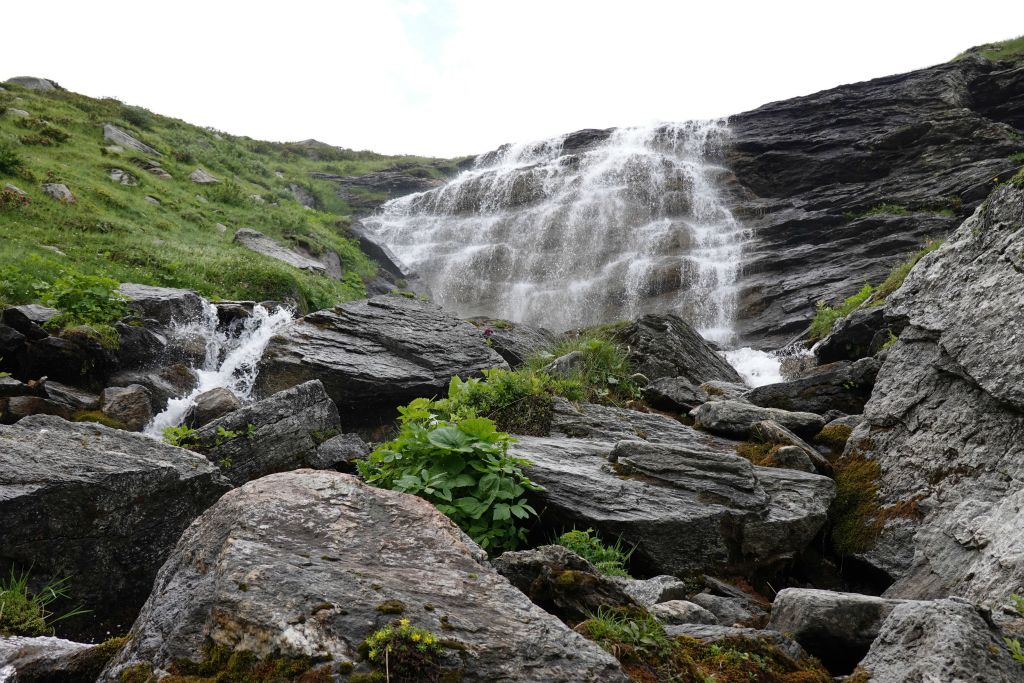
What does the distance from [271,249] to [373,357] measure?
44.4 ft

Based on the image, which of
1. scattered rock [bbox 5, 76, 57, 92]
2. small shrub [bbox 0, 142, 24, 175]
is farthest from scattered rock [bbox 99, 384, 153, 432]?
scattered rock [bbox 5, 76, 57, 92]

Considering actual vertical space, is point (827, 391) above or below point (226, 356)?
above

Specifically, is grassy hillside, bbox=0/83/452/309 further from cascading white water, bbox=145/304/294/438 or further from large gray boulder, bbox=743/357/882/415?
large gray boulder, bbox=743/357/882/415

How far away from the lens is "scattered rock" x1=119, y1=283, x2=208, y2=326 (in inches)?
552

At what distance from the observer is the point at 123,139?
1145 inches

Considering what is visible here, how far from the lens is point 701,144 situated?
38.4 m

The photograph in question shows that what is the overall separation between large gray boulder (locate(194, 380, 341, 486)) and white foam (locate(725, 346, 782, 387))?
40.0ft

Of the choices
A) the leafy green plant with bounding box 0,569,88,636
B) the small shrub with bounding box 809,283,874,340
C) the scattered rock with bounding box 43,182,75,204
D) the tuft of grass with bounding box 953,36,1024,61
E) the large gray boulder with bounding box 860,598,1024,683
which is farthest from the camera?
the tuft of grass with bounding box 953,36,1024,61

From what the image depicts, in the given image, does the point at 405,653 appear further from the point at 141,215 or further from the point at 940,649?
the point at 141,215

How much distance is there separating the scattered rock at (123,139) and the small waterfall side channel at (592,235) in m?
12.6

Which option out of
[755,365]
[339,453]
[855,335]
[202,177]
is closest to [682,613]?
[339,453]

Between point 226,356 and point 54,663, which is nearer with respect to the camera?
point 54,663

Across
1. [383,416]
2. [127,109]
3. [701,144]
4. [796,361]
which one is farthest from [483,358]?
[127,109]

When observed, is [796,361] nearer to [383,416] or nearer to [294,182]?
[383,416]
